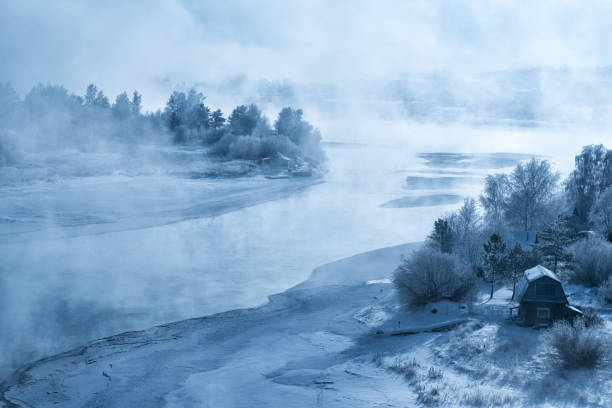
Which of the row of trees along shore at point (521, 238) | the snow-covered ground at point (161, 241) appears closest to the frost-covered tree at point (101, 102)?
the snow-covered ground at point (161, 241)

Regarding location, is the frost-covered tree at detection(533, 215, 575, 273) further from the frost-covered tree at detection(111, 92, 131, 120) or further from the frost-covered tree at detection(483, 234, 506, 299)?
the frost-covered tree at detection(111, 92, 131, 120)

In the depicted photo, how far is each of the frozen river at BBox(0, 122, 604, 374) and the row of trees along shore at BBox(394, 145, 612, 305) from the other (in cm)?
493

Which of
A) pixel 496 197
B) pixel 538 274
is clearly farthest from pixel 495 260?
pixel 496 197

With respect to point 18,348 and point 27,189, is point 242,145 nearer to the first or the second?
point 27,189

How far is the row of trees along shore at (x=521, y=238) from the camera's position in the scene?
21.3 m

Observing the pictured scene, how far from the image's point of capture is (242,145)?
64.8 meters

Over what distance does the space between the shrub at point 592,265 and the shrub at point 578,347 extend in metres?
6.92

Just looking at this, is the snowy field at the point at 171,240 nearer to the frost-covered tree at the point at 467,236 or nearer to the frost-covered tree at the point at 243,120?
the frost-covered tree at the point at 467,236

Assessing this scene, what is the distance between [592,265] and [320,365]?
1227cm

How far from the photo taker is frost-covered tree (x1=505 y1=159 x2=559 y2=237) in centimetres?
3538

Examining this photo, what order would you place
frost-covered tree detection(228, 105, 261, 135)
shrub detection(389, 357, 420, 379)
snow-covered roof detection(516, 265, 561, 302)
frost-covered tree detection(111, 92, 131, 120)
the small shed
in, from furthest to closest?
frost-covered tree detection(228, 105, 261, 135) → frost-covered tree detection(111, 92, 131, 120) → snow-covered roof detection(516, 265, 561, 302) → the small shed → shrub detection(389, 357, 420, 379)

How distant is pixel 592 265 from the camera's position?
2233cm

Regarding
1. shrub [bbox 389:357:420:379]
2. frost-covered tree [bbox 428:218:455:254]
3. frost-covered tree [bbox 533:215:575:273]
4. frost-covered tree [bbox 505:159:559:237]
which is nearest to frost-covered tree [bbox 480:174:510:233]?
frost-covered tree [bbox 505:159:559:237]

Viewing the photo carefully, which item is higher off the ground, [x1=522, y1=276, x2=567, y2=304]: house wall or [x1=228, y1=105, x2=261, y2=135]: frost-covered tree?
[x1=228, y1=105, x2=261, y2=135]: frost-covered tree
